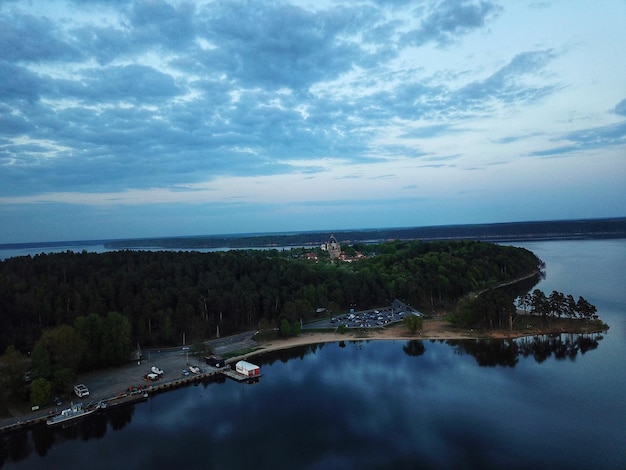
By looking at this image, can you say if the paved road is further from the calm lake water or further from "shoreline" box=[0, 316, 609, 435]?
the calm lake water

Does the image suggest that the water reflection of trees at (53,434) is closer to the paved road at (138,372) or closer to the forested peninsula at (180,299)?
the paved road at (138,372)

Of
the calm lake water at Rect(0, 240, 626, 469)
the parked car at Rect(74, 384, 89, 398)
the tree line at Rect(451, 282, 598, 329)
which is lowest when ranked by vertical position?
the calm lake water at Rect(0, 240, 626, 469)

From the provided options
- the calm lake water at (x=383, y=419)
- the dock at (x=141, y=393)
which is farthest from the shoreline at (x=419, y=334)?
the dock at (x=141, y=393)

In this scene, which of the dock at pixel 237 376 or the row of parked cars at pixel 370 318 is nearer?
the dock at pixel 237 376

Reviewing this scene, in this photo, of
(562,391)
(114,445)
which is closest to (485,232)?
(562,391)

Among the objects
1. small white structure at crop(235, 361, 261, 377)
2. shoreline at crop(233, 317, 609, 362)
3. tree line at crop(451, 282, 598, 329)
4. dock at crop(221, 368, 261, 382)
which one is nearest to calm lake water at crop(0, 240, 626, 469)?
dock at crop(221, 368, 261, 382)

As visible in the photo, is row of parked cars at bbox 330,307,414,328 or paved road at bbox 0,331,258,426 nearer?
paved road at bbox 0,331,258,426
